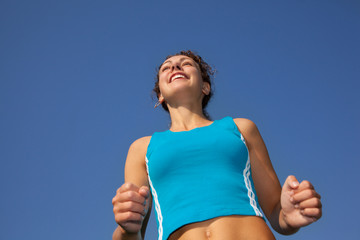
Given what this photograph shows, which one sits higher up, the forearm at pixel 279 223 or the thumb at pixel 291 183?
the thumb at pixel 291 183

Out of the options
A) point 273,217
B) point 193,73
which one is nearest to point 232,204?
point 273,217

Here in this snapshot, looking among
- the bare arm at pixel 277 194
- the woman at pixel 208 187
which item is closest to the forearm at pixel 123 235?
the woman at pixel 208 187

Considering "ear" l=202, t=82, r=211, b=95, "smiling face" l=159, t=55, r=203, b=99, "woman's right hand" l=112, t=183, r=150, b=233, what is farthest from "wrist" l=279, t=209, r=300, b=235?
"ear" l=202, t=82, r=211, b=95

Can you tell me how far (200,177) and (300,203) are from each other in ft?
2.97

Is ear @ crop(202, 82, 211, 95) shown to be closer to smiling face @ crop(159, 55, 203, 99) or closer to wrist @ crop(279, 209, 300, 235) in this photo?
smiling face @ crop(159, 55, 203, 99)

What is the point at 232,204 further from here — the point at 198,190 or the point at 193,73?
the point at 193,73

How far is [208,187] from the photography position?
9.32 feet

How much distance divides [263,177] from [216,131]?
0.71 meters

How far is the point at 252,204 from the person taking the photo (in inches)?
112

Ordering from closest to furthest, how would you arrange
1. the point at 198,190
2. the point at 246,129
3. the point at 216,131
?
the point at 198,190 < the point at 216,131 < the point at 246,129

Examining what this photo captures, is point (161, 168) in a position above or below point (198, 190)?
above

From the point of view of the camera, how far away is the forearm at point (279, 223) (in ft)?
9.22

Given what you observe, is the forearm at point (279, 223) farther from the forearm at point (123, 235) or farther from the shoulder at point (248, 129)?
the forearm at point (123, 235)

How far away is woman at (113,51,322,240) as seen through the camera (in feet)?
7.60
